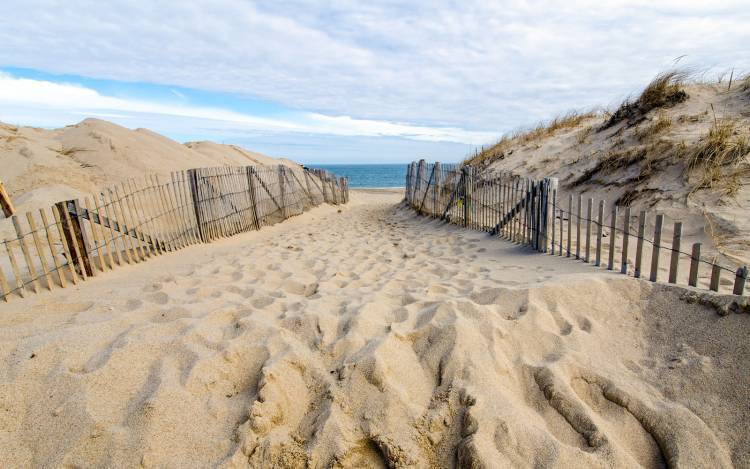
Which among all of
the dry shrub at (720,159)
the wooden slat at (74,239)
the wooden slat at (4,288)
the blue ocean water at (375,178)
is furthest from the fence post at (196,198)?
the blue ocean water at (375,178)

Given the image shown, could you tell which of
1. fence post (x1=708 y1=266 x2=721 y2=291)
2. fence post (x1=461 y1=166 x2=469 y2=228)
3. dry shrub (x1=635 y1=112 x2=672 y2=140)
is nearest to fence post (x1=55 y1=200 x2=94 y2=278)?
fence post (x1=708 y1=266 x2=721 y2=291)

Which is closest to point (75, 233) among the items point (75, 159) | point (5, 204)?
point (5, 204)

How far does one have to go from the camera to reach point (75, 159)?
32.3 feet

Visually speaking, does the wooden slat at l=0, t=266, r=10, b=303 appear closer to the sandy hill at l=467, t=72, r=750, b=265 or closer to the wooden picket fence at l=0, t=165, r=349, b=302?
the wooden picket fence at l=0, t=165, r=349, b=302

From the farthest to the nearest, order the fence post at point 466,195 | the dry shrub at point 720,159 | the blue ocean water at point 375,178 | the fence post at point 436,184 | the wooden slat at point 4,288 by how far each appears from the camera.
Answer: the blue ocean water at point 375,178, the fence post at point 436,184, the fence post at point 466,195, the dry shrub at point 720,159, the wooden slat at point 4,288

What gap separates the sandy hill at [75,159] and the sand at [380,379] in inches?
265

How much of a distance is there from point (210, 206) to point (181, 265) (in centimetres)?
253

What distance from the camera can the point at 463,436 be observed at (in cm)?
183

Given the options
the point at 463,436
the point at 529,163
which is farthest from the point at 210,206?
the point at 529,163

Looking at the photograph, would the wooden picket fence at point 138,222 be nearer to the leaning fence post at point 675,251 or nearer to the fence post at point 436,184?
the fence post at point 436,184

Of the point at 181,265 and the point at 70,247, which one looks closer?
the point at 70,247

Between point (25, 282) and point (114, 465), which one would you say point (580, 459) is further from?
point (25, 282)

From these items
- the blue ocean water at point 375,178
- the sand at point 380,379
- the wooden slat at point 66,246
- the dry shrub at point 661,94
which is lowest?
the blue ocean water at point 375,178

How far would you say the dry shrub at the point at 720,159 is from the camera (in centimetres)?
564
